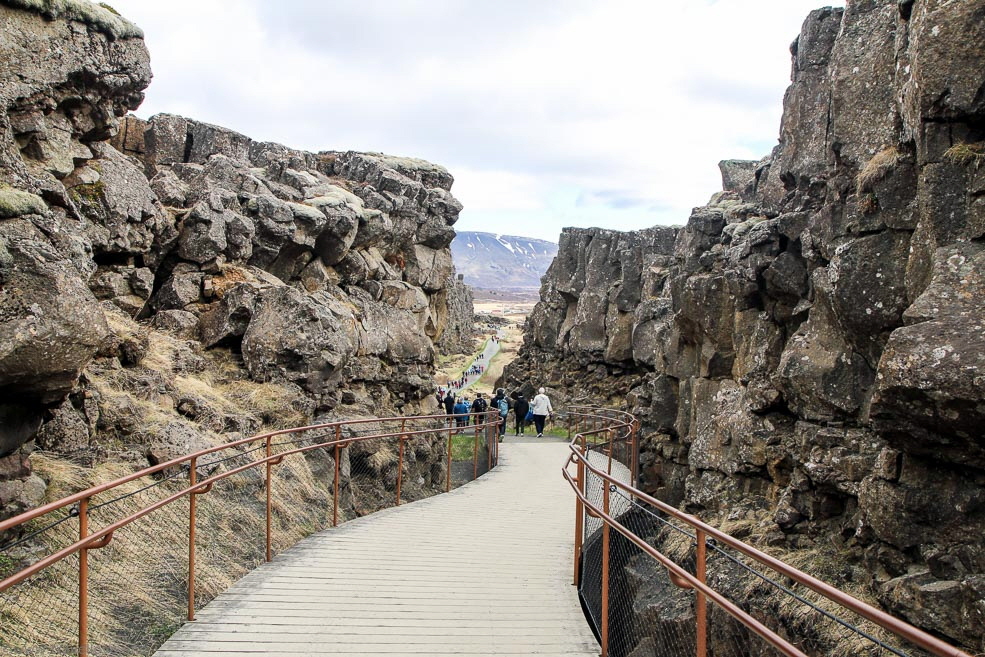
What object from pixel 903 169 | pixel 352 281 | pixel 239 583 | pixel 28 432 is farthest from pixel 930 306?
pixel 352 281

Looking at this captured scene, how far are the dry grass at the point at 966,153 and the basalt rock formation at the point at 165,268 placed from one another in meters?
9.07

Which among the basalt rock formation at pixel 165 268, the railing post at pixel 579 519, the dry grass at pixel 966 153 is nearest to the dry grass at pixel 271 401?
the basalt rock formation at pixel 165 268

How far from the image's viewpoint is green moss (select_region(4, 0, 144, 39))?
8883mm

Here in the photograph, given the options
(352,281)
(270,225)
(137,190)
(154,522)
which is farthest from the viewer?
(352,281)

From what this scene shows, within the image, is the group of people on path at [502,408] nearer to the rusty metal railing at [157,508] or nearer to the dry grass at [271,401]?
the rusty metal railing at [157,508]

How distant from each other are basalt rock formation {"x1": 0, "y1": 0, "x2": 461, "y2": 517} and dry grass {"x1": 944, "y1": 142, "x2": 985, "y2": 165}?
907 centimetres

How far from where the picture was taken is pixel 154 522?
768 cm

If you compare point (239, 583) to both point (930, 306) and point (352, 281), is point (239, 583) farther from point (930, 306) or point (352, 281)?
point (352, 281)

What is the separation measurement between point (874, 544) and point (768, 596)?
54.7 inches

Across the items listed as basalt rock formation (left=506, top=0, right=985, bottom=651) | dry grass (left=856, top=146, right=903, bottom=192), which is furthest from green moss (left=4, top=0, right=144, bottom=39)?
dry grass (left=856, top=146, right=903, bottom=192)

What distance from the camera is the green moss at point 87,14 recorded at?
888 centimetres

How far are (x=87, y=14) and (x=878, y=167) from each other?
11.0 m

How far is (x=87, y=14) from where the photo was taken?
9.91 m

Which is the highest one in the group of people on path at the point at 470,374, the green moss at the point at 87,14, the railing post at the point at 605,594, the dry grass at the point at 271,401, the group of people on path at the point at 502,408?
the green moss at the point at 87,14
